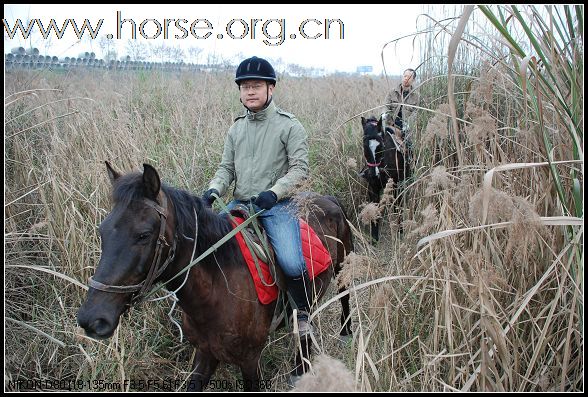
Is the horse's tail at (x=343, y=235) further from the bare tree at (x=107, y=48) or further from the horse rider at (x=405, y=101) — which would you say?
the bare tree at (x=107, y=48)

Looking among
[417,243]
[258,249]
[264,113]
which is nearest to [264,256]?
Result: [258,249]

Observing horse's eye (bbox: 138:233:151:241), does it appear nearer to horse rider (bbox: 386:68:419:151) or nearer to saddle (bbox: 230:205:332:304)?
saddle (bbox: 230:205:332:304)

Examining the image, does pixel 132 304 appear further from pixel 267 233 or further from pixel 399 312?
pixel 399 312

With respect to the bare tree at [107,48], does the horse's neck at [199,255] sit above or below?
below

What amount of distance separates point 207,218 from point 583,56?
7.01 ft

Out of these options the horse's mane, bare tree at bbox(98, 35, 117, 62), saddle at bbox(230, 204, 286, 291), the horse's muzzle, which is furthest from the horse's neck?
bare tree at bbox(98, 35, 117, 62)

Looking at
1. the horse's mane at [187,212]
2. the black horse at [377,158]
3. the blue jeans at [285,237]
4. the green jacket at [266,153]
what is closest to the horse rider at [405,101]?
the green jacket at [266,153]

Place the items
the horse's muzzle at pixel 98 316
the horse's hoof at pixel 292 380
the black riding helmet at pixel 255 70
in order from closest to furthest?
1. the horse's muzzle at pixel 98 316
2. the horse's hoof at pixel 292 380
3. the black riding helmet at pixel 255 70

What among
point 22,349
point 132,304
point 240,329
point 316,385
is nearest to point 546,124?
point 316,385

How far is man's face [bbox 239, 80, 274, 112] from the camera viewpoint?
2.97 meters

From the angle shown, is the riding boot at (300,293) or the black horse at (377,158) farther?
the black horse at (377,158)

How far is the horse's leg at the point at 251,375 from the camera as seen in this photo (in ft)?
8.42

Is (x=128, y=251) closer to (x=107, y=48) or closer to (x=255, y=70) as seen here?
(x=255, y=70)

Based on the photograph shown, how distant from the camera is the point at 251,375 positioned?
2.57 meters
